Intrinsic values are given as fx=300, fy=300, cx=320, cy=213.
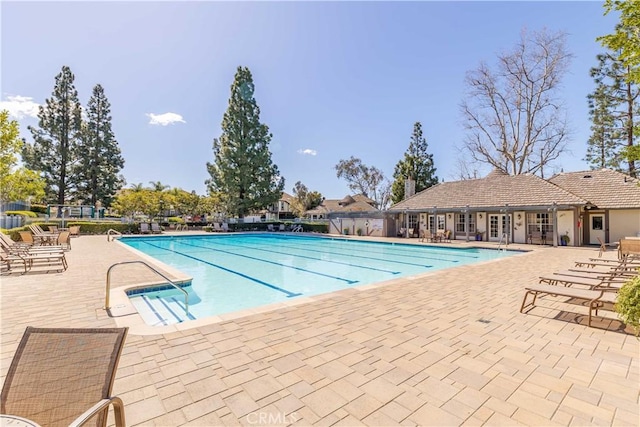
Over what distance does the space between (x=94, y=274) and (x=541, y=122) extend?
101 feet

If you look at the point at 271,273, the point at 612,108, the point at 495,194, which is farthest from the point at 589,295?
the point at 612,108

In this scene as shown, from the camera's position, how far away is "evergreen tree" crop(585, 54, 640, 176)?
23.9 meters

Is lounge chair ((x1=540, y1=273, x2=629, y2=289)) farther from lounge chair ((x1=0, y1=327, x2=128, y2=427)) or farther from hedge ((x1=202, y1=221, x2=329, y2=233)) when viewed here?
hedge ((x1=202, y1=221, x2=329, y2=233))

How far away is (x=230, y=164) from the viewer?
101 feet

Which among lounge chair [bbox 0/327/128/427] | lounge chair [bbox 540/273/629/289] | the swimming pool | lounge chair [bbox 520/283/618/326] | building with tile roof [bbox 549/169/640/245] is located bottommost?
the swimming pool

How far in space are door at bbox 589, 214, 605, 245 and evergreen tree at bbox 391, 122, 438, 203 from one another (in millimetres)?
18518

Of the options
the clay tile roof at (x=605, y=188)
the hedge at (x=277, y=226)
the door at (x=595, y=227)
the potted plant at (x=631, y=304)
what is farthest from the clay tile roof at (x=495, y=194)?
the potted plant at (x=631, y=304)

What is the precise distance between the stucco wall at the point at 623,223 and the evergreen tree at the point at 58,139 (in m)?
48.1

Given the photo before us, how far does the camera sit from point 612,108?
80.9 ft

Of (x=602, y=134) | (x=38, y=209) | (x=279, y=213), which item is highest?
(x=602, y=134)

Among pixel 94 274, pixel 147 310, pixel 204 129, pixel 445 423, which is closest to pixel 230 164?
pixel 204 129

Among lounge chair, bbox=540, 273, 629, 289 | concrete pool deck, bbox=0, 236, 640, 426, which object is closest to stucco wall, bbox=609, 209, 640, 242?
lounge chair, bbox=540, 273, 629, 289

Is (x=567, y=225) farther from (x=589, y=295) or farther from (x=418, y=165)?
(x=418, y=165)

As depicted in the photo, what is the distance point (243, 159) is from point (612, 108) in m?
32.7
